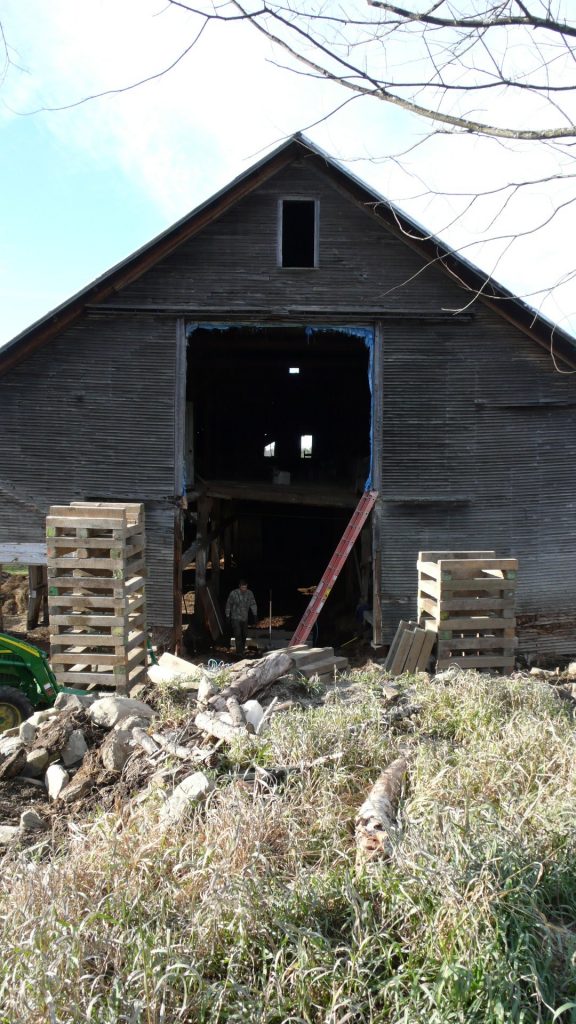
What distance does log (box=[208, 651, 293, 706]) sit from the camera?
7250 millimetres

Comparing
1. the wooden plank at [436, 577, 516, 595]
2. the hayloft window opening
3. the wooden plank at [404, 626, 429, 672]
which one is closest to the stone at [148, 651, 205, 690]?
the wooden plank at [404, 626, 429, 672]

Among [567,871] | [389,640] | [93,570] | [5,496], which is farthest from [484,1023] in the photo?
[5,496]

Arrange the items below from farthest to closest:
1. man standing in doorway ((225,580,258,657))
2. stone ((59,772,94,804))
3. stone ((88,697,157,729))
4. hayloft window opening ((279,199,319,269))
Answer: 1. man standing in doorway ((225,580,258,657))
2. hayloft window opening ((279,199,319,269))
3. stone ((88,697,157,729))
4. stone ((59,772,94,804))

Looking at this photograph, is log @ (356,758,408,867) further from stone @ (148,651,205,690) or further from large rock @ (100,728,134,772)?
stone @ (148,651,205,690)

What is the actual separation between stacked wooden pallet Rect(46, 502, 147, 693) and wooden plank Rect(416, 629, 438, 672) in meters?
3.60

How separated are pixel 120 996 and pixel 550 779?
319cm

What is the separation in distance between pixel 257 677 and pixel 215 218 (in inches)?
351

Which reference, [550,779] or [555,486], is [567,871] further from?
[555,486]

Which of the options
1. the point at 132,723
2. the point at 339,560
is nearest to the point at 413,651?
the point at 132,723

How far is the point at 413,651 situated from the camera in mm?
9438

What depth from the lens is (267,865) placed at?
4.02m

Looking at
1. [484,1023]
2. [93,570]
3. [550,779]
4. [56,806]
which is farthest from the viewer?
[93,570]

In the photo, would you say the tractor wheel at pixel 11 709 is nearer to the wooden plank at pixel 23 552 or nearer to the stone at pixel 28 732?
the stone at pixel 28 732

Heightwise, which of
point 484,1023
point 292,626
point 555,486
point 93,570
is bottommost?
point 292,626
